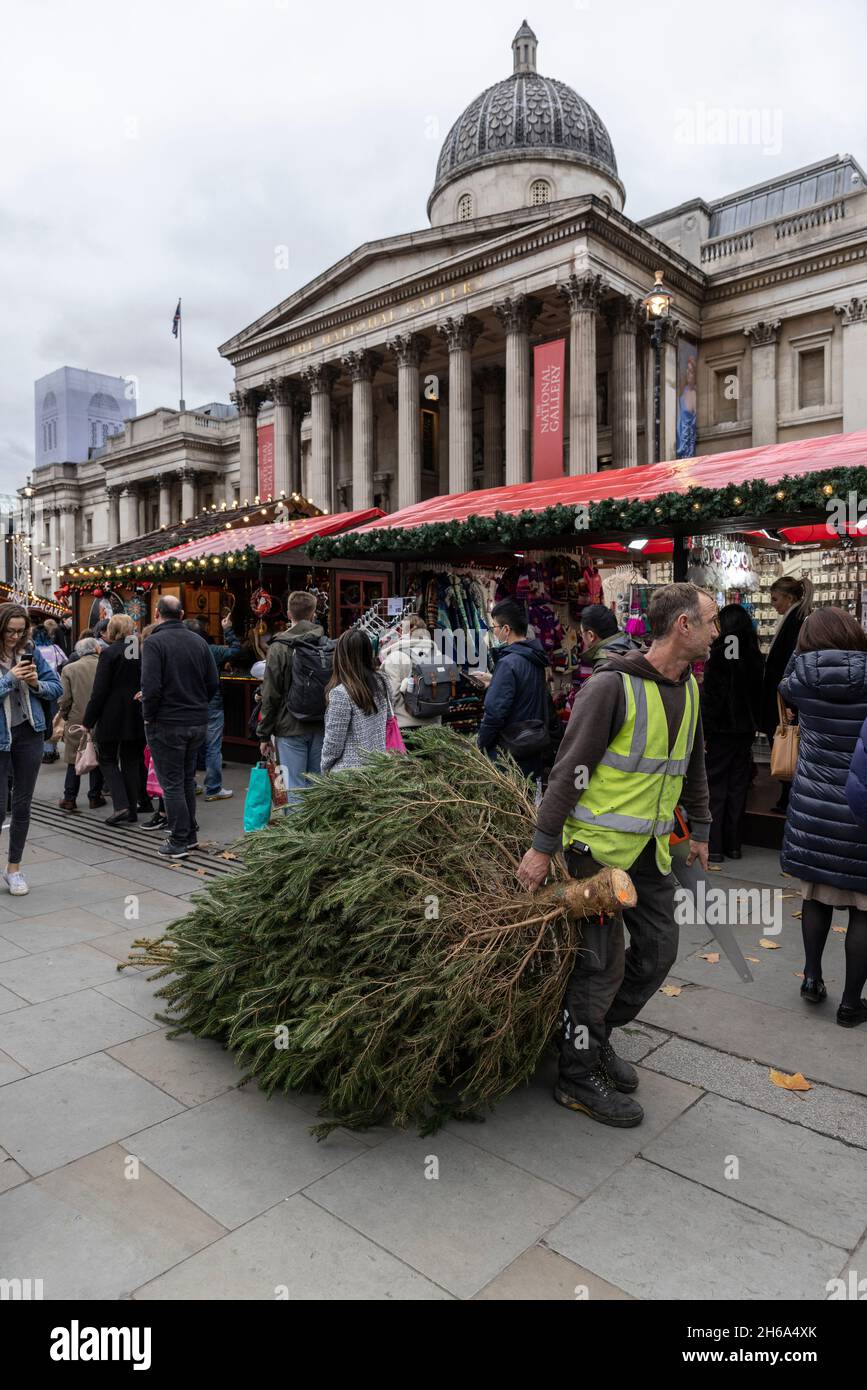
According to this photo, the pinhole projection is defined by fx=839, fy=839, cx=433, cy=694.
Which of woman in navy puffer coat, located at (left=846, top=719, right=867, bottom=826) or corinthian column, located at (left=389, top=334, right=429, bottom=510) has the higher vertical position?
corinthian column, located at (left=389, top=334, right=429, bottom=510)

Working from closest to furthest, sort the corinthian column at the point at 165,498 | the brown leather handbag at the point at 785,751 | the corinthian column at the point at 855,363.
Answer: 1. the brown leather handbag at the point at 785,751
2. the corinthian column at the point at 855,363
3. the corinthian column at the point at 165,498

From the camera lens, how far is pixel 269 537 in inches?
522

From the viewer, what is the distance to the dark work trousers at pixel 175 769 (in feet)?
24.4

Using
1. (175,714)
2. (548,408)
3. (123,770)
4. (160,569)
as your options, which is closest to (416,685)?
(175,714)

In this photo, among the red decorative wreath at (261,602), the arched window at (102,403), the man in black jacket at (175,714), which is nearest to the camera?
the man in black jacket at (175,714)

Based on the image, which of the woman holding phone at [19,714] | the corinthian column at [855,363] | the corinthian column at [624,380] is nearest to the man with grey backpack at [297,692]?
the woman holding phone at [19,714]

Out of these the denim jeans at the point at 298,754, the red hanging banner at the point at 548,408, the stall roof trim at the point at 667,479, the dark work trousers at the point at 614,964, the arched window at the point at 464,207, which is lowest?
the dark work trousers at the point at 614,964

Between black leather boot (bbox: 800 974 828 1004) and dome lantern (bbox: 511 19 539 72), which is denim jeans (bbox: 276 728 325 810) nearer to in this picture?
black leather boot (bbox: 800 974 828 1004)

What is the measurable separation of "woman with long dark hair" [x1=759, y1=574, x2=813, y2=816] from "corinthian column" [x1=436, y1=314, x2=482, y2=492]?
25713mm

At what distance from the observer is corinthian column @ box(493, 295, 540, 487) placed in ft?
101

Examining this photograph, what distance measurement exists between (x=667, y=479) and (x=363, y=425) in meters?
30.4

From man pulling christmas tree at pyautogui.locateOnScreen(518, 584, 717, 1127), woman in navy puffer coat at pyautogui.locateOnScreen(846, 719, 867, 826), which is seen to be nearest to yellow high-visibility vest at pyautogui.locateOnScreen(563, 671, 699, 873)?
man pulling christmas tree at pyautogui.locateOnScreen(518, 584, 717, 1127)

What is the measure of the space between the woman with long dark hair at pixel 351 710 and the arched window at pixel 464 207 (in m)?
41.1

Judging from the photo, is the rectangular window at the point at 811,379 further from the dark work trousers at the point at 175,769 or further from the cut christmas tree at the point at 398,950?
the cut christmas tree at the point at 398,950
